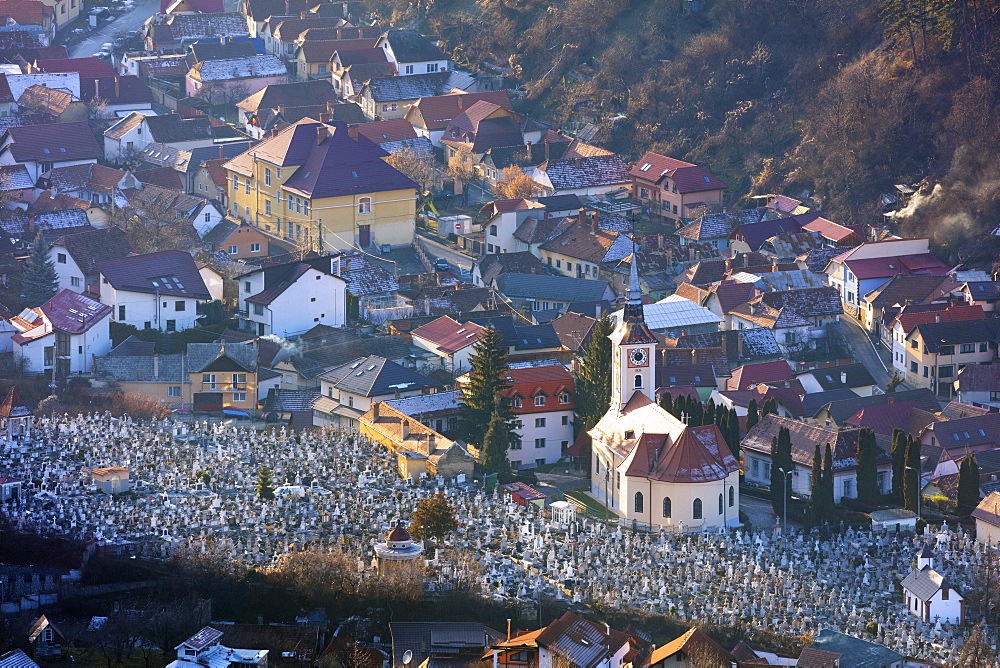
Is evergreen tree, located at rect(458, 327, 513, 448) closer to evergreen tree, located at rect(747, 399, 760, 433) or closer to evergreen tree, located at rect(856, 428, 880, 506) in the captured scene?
evergreen tree, located at rect(747, 399, 760, 433)

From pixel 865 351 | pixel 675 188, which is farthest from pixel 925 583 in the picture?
pixel 675 188

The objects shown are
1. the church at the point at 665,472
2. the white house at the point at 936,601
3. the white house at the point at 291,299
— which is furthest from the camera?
the white house at the point at 291,299

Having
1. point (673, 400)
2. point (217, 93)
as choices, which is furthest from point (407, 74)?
point (673, 400)

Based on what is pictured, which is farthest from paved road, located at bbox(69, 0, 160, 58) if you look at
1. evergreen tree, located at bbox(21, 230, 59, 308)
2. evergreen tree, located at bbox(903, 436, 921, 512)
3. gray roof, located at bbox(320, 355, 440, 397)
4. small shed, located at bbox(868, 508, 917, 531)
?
small shed, located at bbox(868, 508, 917, 531)

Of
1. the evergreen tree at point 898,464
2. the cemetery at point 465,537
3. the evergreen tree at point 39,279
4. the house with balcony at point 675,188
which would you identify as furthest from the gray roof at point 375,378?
the house with balcony at point 675,188

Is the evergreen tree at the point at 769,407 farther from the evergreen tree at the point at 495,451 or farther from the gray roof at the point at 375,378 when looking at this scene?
the gray roof at the point at 375,378

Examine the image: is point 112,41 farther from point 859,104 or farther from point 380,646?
point 380,646
